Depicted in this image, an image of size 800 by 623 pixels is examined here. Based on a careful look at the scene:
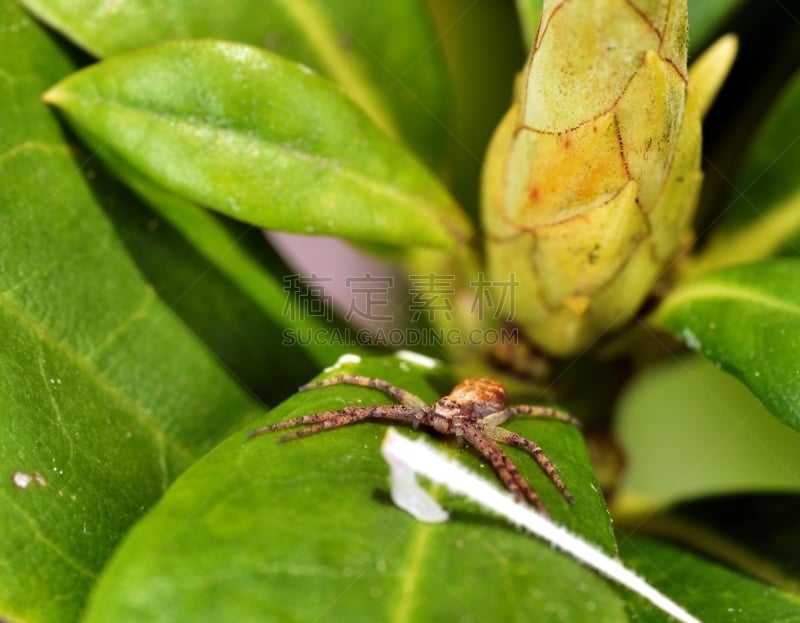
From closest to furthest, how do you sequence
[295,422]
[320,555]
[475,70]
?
[320,555]
[295,422]
[475,70]

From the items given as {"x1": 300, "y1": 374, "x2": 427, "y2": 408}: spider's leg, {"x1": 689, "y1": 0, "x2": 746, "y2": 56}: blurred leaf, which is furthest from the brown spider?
{"x1": 689, "y1": 0, "x2": 746, "y2": 56}: blurred leaf

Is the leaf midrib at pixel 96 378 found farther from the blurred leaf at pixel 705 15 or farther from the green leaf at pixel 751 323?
the blurred leaf at pixel 705 15

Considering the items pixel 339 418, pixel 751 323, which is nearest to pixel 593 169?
pixel 751 323

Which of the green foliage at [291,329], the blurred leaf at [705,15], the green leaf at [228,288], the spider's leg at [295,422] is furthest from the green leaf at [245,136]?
the blurred leaf at [705,15]

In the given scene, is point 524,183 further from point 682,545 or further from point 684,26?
point 682,545

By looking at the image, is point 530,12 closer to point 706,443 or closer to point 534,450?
point 534,450

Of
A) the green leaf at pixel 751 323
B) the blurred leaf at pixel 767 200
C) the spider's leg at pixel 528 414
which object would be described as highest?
the spider's leg at pixel 528 414
